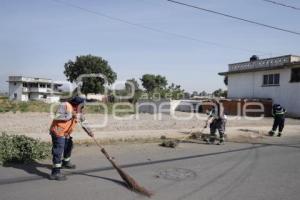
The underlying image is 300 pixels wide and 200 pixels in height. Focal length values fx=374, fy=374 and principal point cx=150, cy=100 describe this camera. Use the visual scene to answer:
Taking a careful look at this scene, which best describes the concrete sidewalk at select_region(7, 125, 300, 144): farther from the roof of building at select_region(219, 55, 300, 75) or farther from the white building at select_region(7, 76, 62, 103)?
the white building at select_region(7, 76, 62, 103)

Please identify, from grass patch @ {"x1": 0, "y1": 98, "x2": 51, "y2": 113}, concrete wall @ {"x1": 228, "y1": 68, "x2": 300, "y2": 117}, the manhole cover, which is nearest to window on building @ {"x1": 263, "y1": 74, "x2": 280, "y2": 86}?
concrete wall @ {"x1": 228, "y1": 68, "x2": 300, "y2": 117}

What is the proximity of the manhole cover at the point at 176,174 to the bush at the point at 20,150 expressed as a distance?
2928 millimetres

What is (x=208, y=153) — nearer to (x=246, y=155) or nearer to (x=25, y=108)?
(x=246, y=155)

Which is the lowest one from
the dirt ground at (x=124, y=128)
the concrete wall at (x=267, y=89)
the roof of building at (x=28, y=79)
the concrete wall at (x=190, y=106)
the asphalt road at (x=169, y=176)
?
the asphalt road at (x=169, y=176)

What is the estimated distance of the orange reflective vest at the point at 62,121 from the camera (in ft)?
23.6

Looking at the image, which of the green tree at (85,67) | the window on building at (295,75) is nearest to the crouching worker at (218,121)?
the window on building at (295,75)

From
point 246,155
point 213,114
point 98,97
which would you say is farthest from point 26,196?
point 98,97

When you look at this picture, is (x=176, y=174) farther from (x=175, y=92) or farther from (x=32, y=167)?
(x=175, y=92)

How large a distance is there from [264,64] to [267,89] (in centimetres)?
243

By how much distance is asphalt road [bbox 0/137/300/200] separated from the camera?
6.23 m

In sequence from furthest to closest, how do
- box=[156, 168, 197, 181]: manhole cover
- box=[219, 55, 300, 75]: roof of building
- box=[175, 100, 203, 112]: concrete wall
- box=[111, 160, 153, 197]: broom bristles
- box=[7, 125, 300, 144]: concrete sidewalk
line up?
box=[175, 100, 203, 112]: concrete wall → box=[219, 55, 300, 75]: roof of building → box=[7, 125, 300, 144]: concrete sidewalk → box=[156, 168, 197, 181]: manhole cover → box=[111, 160, 153, 197]: broom bristles

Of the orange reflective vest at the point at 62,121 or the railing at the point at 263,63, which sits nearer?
the orange reflective vest at the point at 62,121

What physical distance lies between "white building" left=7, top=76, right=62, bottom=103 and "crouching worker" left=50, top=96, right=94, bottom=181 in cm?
8911

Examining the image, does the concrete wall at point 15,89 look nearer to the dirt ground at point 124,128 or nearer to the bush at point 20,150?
the dirt ground at point 124,128
